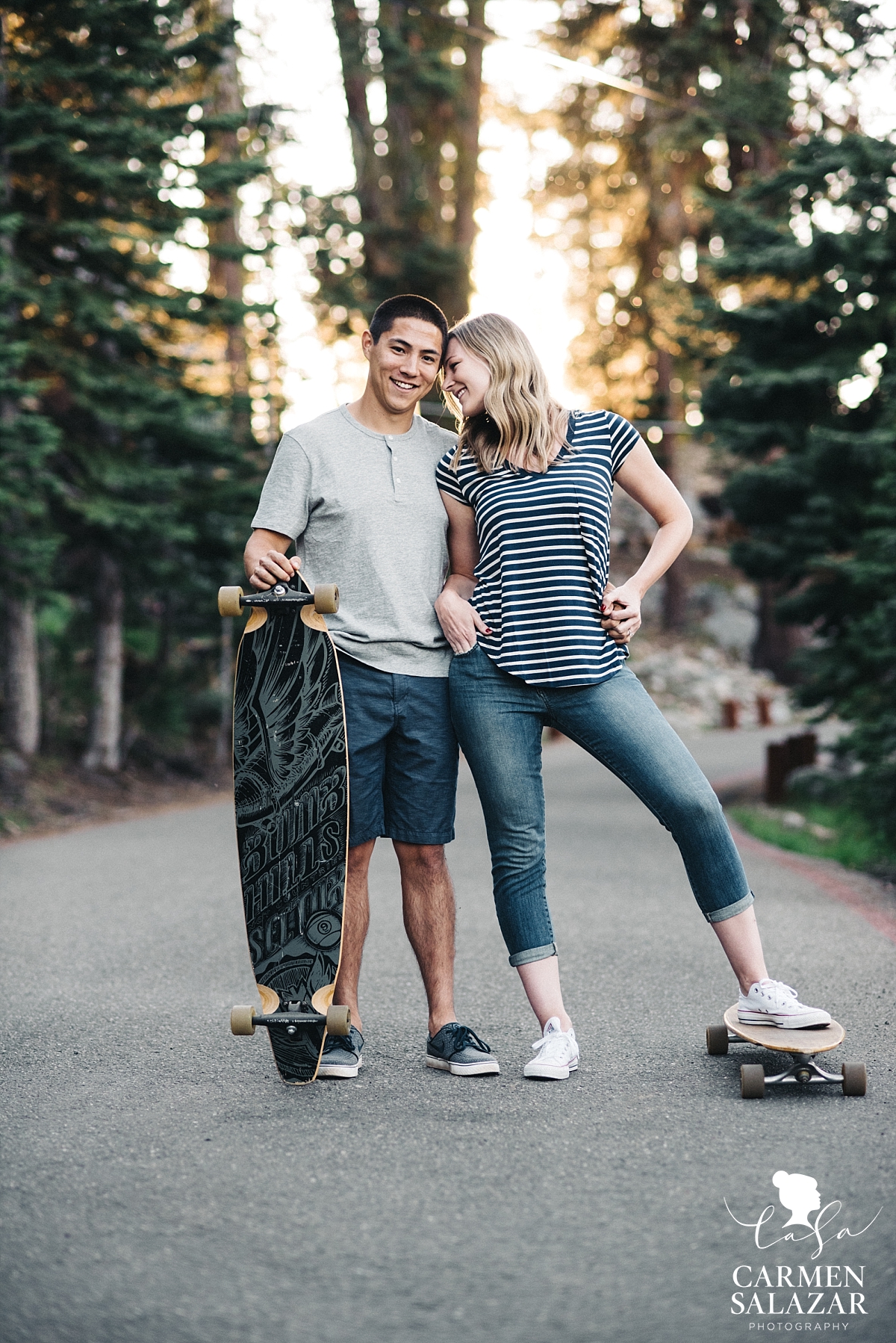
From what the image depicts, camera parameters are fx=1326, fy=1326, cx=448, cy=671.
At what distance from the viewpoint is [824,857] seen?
975cm

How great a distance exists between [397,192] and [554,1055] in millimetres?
19699

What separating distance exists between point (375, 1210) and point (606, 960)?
114 inches

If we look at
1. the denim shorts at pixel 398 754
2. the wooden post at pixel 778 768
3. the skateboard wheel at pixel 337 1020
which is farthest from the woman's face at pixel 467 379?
the wooden post at pixel 778 768

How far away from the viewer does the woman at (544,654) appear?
3.67 m

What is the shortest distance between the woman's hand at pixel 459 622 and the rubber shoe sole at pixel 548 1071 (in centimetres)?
119

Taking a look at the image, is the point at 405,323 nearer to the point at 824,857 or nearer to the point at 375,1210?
the point at 375,1210

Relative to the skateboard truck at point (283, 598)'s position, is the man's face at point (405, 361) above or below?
above

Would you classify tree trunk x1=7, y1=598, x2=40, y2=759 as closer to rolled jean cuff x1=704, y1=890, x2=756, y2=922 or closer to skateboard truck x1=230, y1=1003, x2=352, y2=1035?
skateboard truck x1=230, y1=1003, x2=352, y2=1035

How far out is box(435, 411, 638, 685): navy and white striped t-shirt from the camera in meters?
3.70

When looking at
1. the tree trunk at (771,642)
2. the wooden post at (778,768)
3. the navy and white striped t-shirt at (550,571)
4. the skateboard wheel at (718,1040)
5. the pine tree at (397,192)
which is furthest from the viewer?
the tree trunk at (771,642)

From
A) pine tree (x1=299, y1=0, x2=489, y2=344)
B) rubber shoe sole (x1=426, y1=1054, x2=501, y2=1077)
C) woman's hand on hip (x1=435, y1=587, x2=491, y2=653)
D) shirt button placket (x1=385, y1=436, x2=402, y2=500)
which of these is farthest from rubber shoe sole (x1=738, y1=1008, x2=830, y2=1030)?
pine tree (x1=299, y1=0, x2=489, y2=344)

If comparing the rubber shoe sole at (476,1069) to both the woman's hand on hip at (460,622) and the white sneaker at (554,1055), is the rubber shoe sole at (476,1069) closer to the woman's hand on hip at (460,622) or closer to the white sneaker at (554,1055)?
the white sneaker at (554,1055)

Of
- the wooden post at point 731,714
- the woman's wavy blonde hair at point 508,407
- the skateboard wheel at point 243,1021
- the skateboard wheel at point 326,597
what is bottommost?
the wooden post at point 731,714

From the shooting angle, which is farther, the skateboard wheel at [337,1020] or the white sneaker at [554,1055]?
the white sneaker at [554,1055]
